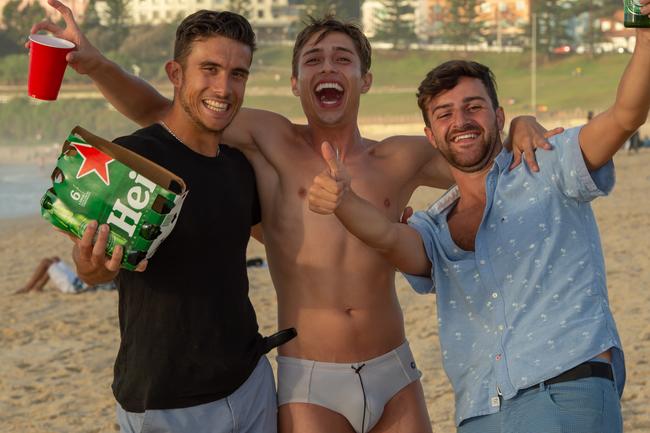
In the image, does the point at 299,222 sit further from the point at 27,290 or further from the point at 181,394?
the point at 27,290

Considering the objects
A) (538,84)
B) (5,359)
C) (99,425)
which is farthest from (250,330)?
(538,84)

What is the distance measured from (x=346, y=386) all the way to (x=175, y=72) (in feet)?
4.43

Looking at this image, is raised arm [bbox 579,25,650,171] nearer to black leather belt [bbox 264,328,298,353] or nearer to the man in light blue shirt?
the man in light blue shirt

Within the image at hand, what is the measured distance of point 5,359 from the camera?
8922mm

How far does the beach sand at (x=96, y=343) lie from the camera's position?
700 cm

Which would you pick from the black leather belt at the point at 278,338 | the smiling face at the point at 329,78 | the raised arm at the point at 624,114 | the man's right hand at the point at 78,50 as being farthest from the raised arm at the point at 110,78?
the raised arm at the point at 624,114

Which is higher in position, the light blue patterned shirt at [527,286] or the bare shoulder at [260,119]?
the bare shoulder at [260,119]

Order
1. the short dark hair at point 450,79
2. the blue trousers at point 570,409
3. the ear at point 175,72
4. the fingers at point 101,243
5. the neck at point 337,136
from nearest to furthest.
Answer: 1. the fingers at point 101,243
2. the blue trousers at point 570,409
3. the short dark hair at point 450,79
4. the ear at point 175,72
5. the neck at point 337,136

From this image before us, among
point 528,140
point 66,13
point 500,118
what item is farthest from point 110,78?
point 528,140

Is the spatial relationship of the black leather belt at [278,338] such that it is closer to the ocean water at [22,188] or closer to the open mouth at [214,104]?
the open mouth at [214,104]

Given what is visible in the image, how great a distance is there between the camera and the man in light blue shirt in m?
2.99

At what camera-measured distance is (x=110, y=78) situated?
3.69 meters

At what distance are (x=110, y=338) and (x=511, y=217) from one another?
272 inches

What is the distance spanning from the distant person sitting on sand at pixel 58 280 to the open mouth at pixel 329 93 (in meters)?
7.86
